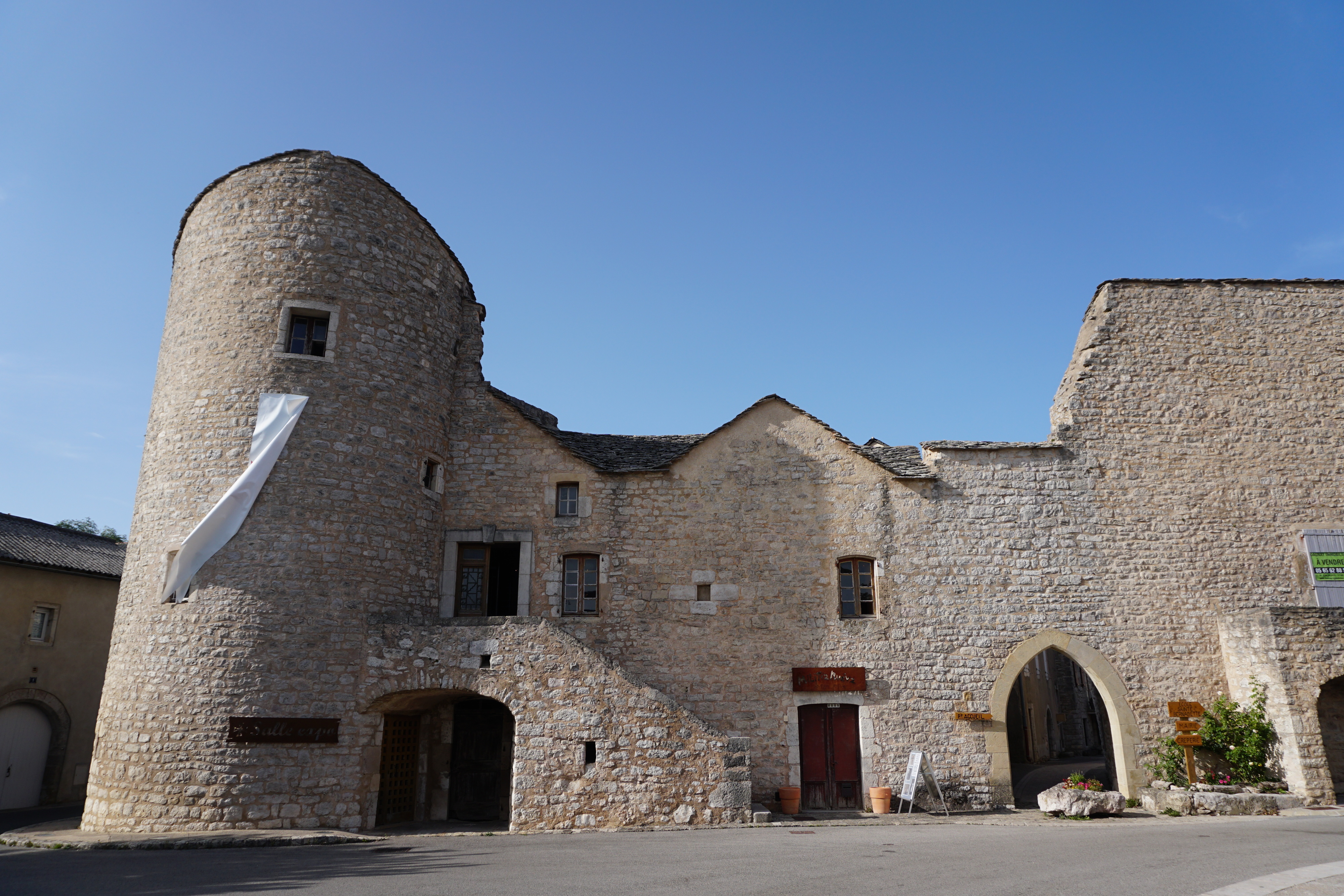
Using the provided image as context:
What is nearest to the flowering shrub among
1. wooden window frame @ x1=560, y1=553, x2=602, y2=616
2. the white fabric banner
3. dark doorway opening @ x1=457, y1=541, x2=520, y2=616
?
wooden window frame @ x1=560, y1=553, x2=602, y2=616

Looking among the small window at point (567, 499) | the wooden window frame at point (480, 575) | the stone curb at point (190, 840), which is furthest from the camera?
the small window at point (567, 499)

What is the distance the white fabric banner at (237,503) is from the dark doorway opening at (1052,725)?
16.1 metres

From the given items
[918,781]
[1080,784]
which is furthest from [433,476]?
[1080,784]

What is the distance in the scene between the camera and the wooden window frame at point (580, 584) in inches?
595

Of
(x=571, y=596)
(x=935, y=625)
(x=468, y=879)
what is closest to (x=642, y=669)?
(x=571, y=596)

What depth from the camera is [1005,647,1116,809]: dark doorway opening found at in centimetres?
2038

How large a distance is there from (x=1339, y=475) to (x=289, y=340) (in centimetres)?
2018

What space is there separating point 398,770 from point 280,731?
8.25ft

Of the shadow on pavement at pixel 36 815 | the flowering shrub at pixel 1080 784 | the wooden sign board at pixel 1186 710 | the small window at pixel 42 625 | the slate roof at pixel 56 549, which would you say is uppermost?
the slate roof at pixel 56 549

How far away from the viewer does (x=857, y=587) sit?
598 inches

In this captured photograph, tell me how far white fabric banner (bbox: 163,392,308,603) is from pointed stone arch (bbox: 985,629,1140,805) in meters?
13.3

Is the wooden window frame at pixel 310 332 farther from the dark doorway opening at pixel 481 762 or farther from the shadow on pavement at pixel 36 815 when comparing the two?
the shadow on pavement at pixel 36 815

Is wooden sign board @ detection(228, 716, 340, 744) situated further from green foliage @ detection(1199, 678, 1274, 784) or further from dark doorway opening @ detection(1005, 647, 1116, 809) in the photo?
green foliage @ detection(1199, 678, 1274, 784)

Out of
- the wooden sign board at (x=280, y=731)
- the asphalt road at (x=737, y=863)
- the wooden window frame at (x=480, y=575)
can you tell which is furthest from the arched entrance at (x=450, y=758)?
the asphalt road at (x=737, y=863)
